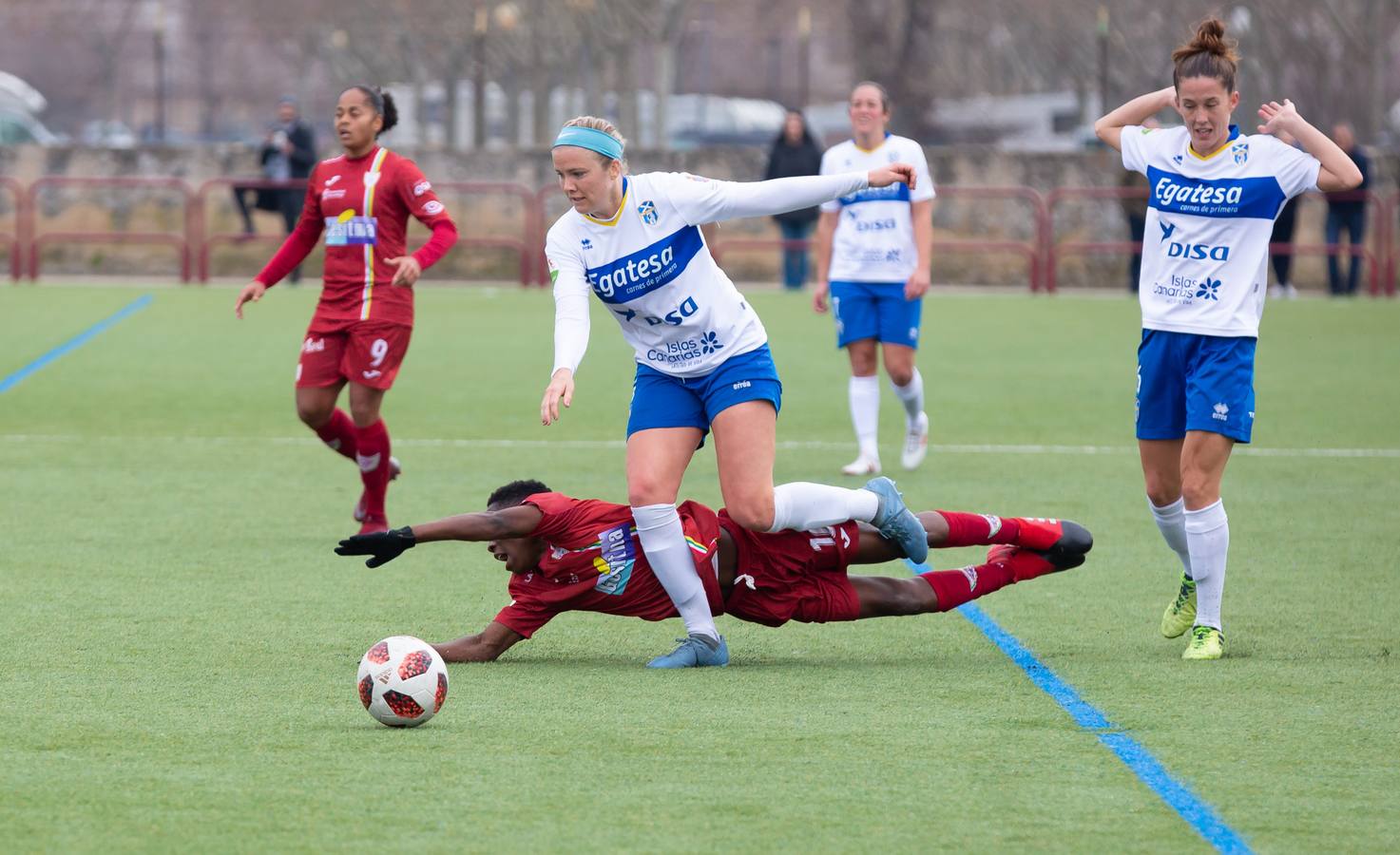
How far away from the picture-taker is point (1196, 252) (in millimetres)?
6410

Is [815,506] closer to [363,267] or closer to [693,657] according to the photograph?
[693,657]

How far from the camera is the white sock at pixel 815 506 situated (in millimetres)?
6207

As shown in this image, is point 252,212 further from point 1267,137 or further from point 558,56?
point 1267,137

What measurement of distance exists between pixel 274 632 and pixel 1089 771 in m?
3.10

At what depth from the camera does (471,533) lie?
227 inches

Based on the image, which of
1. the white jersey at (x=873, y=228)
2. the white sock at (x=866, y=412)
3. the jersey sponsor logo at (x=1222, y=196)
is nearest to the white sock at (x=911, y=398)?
the white sock at (x=866, y=412)

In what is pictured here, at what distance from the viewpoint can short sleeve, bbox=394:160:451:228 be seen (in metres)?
8.78

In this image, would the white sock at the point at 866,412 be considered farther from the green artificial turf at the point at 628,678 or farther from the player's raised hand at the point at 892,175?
the player's raised hand at the point at 892,175

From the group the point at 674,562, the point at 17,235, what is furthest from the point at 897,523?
the point at 17,235

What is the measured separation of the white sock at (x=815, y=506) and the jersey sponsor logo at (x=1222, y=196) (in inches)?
57.1

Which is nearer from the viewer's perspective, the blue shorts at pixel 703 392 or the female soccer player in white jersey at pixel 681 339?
the female soccer player in white jersey at pixel 681 339

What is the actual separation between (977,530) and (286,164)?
20.9m

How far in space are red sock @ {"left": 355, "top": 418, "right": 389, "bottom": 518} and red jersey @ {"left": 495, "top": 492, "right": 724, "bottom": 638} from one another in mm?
2859

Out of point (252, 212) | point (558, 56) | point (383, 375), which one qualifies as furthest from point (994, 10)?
point (383, 375)
